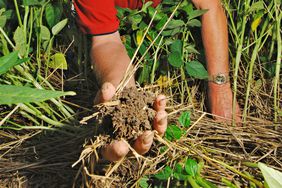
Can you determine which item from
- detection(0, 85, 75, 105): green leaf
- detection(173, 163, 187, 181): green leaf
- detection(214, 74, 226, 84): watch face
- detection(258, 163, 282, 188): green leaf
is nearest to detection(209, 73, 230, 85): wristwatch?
detection(214, 74, 226, 84): watch face

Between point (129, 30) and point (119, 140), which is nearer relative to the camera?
point (119, 140)

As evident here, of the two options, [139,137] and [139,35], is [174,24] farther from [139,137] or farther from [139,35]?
[139,137]

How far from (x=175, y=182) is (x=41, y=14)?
71 centimetres

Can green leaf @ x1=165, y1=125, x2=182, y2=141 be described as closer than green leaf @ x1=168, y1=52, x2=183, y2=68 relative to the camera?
Yes

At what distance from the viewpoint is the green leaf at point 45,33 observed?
1486mm

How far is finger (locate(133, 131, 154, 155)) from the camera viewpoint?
952 millimetres

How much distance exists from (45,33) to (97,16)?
23 centimetres

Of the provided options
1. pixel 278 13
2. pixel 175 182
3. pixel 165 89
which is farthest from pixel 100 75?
pixel 278 13

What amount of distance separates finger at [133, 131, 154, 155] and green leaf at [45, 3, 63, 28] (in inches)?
26.3

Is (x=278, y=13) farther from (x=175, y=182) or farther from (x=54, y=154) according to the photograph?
(x=54, y=154)

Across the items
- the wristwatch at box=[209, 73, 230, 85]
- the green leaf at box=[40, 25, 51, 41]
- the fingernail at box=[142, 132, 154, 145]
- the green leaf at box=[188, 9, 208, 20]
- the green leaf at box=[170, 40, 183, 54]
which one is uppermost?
the green leaf at box=[188, 9, 208, 20]

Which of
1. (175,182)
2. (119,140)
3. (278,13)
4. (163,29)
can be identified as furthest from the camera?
(278,13)

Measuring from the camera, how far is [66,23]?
151 cm

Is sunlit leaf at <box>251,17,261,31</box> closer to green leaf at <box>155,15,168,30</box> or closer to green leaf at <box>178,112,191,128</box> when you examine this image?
green leaf at <box>155,15,168,30</box>
